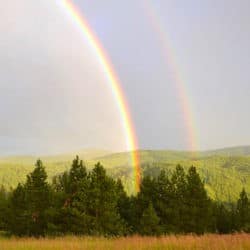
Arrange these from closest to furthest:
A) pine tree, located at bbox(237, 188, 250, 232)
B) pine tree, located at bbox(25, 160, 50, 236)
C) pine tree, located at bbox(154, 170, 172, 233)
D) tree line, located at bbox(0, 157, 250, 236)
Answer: tree line, located at bbox(0, 157, 250, 236) < pine tree, located at bbox(25, 160, 50, 236) < pine tree, located at bbox(154, 170, 172, 233) < pine tree, located at bbox(237, 188, 250, 232)

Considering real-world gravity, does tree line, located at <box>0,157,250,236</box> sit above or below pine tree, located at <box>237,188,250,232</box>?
above

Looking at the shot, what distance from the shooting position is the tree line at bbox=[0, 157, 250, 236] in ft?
107

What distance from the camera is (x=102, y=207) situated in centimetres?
3294

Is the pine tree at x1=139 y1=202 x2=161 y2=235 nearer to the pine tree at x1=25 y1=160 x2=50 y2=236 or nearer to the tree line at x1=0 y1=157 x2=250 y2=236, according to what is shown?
the tree line at x1=0 y1=157 x2=250 y2=236

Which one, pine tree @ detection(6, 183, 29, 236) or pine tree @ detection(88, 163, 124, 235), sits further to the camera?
pine tree @ detection(6, 183, 29, 236)

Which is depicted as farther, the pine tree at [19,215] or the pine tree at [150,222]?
the pine tree at [150,222]

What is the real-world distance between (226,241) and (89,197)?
73.6ft

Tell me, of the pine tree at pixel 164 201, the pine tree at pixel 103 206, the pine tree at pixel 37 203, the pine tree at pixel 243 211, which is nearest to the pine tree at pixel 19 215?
the pine tree at pixel 37 203

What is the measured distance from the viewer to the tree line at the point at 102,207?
32688 millimetres

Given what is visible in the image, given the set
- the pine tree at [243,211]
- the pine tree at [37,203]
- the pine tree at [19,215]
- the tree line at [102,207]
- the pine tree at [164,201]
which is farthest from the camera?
the pine tree at [243,211]

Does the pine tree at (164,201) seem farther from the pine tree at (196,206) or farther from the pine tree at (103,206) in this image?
the pine tree at (103,206)

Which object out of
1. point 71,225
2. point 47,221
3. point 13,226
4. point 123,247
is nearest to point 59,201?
point 47,221

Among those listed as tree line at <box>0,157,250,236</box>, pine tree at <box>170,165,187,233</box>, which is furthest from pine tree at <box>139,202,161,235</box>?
pine tree at <box>170,165,187,233</box>

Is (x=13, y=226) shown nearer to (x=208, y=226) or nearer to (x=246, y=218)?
(x=208, y=226)
